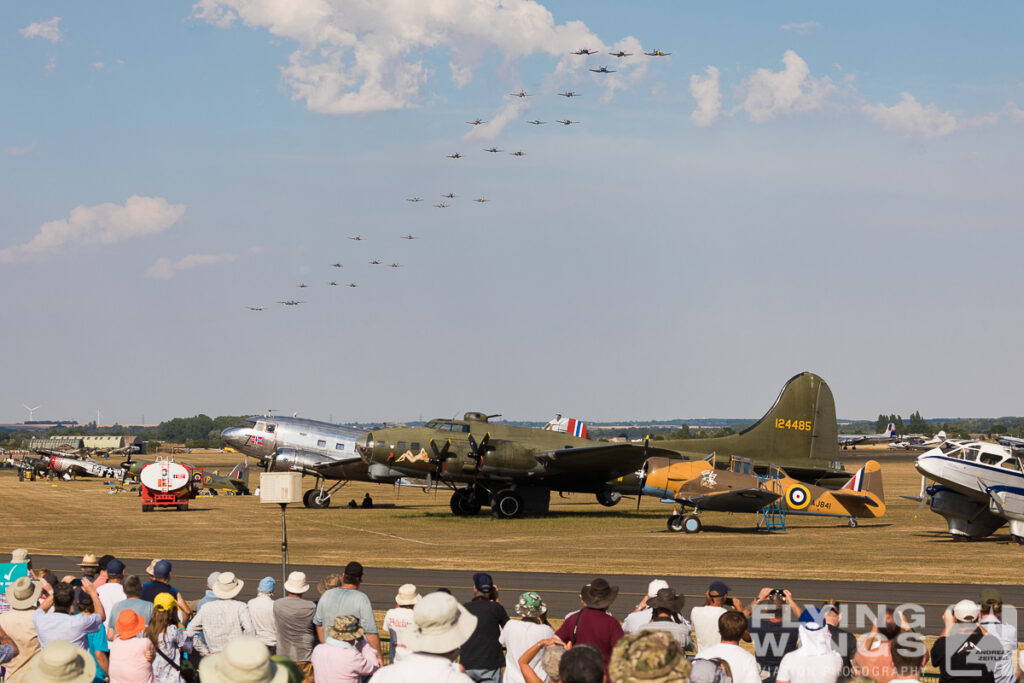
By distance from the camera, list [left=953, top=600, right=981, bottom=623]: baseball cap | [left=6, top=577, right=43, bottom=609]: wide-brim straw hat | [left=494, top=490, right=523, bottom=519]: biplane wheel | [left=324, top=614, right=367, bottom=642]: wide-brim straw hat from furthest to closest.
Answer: [left=494, top=490, right=523, bottom=519]: biplane wheel, [left=6, top=577, right=43, bottom=609]: wide-brim straw hat, [left=953, top=600, right=981, bottom=623]: baseball cap, [left=324, top=614, right=367, bottom=642]: wide-brim straw hat

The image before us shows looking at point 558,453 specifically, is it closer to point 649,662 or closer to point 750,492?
point 750,492

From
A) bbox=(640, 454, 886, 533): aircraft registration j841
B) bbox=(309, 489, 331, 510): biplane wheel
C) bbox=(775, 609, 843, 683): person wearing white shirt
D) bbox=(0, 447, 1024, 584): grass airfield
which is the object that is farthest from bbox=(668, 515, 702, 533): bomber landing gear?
bbox=(775, 609, 843, 683): person wearing white shirt

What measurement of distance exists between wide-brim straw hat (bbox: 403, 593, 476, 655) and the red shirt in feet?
11.8

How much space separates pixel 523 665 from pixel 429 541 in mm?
26880

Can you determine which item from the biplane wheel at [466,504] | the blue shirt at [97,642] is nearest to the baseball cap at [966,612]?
the blue shirt at [97,642]

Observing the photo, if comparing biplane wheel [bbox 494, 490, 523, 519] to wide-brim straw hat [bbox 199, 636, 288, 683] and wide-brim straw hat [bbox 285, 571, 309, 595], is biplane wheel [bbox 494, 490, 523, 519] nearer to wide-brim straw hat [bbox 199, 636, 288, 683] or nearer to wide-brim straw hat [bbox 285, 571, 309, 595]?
wide-brim straw hat [bbox 285, 571, 309, 595]

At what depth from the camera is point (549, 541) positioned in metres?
37.8

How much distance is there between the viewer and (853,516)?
4222cm

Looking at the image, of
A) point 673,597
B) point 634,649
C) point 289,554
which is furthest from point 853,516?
point 634,649

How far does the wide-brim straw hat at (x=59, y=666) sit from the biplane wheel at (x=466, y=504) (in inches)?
1613

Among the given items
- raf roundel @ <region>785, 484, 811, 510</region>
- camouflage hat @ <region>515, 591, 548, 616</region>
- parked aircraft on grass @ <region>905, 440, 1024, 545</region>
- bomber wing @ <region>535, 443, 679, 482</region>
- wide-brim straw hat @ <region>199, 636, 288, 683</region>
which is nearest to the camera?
wide-brim straw hat @ <region>199, 636, 288, 683</region>

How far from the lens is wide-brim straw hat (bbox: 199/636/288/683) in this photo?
6.80 m

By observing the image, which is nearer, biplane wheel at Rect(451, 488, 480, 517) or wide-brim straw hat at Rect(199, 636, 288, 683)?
wide-brim straw hat at Rect(199, 636, 288, 683)

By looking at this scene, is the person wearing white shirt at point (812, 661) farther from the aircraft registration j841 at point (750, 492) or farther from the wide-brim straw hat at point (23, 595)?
the aircraft registration j841 at point (750, 492)
